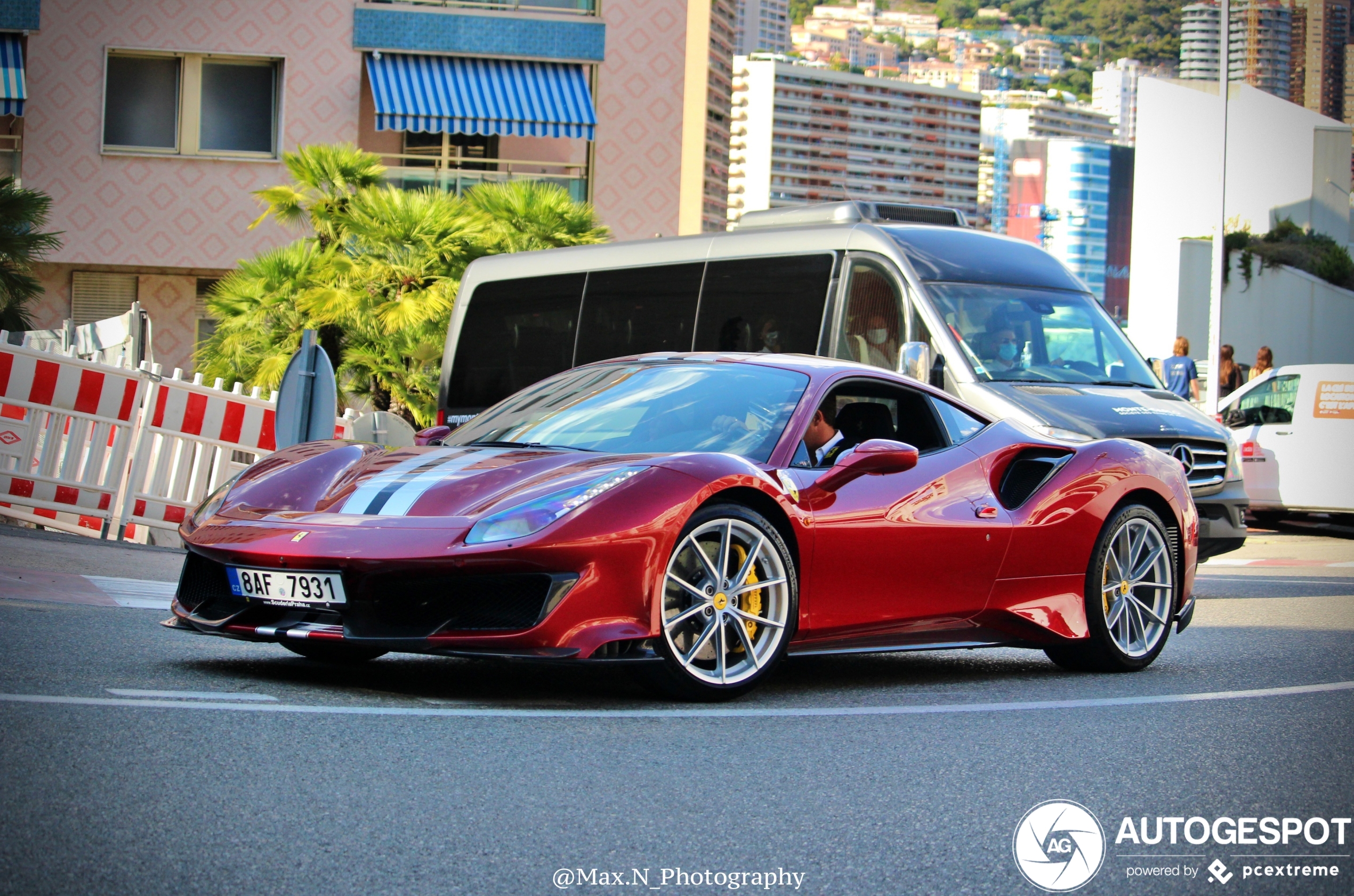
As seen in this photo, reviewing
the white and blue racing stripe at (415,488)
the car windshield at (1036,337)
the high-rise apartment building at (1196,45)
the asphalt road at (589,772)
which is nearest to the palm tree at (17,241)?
the car windshield at (1036,337)

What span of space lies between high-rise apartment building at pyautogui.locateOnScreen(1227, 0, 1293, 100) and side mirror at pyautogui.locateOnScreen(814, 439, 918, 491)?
81.3 ft

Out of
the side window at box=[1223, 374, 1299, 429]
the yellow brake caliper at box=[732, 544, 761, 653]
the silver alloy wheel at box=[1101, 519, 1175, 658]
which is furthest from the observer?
the side window at box=[1223, 374, 1299, 429]

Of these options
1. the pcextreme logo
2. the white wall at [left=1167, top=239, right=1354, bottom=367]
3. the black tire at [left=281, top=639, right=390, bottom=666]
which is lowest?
the pcextreme logo

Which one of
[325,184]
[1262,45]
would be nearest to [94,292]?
[325,184]

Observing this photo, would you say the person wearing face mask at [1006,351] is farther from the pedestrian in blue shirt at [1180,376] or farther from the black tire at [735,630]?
the black tire at [735,630]

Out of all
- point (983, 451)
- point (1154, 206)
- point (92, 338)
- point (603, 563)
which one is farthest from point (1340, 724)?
point (1154, 206)

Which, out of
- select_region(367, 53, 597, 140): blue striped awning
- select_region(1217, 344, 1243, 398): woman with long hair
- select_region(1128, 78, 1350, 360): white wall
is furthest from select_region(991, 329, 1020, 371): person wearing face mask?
select_region(1128, 78, 1350, 360): white wall

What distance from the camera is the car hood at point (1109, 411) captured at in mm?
10289

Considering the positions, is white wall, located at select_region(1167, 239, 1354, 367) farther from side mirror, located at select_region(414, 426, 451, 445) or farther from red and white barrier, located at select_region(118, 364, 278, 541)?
side mirror, located at select_region(414, 426, 451, 445)

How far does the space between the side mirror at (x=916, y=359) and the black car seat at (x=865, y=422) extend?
148 inches

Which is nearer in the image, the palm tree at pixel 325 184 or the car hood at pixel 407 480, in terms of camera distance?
the car hood at pixel 407 480

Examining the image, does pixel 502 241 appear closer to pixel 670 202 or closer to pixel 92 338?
pixel 92 338

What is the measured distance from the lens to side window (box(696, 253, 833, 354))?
12.3 meters

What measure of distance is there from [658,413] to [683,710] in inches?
49.9
